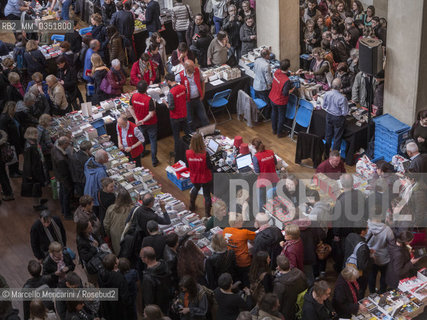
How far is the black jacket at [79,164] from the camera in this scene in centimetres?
924

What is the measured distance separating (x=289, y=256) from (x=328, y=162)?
6.97 feet

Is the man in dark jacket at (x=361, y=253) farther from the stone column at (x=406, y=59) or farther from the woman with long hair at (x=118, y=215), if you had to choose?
the stone column at (x=406, y=59)

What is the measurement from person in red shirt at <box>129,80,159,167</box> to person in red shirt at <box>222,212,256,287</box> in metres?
3.72

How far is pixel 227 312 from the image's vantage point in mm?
6598

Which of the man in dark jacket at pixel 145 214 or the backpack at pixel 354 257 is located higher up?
the man in dark jacket at pixel 145 214

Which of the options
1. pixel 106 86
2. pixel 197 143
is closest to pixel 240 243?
→ pixel 197 143

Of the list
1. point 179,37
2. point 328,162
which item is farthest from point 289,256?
point 179,37

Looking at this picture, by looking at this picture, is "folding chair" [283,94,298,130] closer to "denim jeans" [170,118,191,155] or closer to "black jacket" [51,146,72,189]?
"denim jeans" [170,118,191,155]

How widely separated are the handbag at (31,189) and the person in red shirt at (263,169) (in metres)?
3.61

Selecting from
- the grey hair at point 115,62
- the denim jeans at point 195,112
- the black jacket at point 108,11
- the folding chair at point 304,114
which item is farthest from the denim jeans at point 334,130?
the black jacket at point 108,11

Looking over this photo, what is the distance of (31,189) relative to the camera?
10.2 metres

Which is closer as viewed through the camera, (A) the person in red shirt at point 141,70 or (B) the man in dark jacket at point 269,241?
(B) the man in dark jacket at point 269,241

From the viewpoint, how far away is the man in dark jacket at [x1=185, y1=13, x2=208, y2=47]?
13.6m

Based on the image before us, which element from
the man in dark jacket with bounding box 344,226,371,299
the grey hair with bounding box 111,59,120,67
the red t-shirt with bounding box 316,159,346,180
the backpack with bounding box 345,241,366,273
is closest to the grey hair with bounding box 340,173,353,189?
the man in dark jacket with bounding box 344,226,371,299
